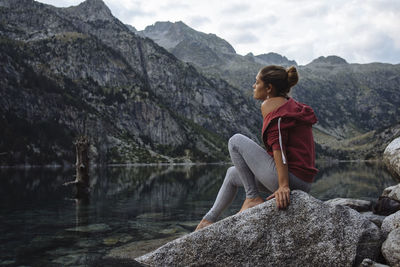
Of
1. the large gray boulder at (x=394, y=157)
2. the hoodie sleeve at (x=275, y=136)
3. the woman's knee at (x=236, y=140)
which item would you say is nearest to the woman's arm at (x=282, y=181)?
the hoodie sleeve at (x=275, y=136)

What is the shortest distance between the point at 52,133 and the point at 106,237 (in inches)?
8018

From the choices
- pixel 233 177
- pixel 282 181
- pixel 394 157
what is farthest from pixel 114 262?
pixel 394 157

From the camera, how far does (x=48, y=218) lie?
742 inches

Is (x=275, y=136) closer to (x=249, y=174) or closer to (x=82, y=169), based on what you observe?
(x=249, y=174)

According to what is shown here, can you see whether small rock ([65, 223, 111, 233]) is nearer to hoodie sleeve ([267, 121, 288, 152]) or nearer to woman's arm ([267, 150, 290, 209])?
woman's arm ([267, 150, 290, 209])

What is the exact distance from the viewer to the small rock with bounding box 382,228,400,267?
7291 millimetres

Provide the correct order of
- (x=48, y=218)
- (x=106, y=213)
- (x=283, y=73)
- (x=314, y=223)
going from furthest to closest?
(x=106, y=213) < (x=48, y=218) < (x=283, y=73) < (x=314, y=223)

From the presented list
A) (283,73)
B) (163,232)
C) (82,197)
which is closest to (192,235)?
(283,73)

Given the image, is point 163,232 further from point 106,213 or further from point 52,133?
point 52,133

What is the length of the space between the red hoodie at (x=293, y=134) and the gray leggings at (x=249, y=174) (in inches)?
9.3

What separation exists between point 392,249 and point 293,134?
3312mm

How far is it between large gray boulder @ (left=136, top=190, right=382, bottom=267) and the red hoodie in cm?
59

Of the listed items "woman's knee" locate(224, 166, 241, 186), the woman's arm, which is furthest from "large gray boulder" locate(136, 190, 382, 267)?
"woman's knee" locate(224, 166, 241, 186)

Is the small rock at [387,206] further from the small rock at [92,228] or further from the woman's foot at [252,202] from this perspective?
the small rock at [92,228]
